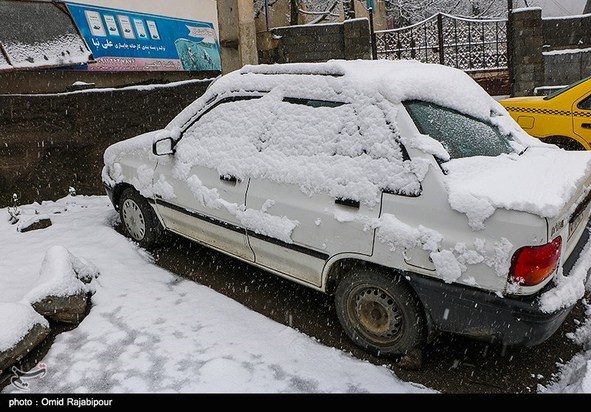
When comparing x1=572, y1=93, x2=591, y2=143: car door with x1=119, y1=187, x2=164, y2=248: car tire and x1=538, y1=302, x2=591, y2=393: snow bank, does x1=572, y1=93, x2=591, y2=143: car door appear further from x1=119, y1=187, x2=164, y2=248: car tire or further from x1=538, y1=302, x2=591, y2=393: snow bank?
x1=119, y1=187, x2=164, y2=248: car tire

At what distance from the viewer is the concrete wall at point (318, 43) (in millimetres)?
12883

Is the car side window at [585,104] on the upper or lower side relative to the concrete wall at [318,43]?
lower

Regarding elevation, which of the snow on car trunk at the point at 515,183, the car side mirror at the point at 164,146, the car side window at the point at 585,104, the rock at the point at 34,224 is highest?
the car side mirror at the point at 164,146

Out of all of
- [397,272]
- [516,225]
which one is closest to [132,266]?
[397,272]

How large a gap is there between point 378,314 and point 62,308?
2.24 m

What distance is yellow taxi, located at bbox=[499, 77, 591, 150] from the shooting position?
21.8ft

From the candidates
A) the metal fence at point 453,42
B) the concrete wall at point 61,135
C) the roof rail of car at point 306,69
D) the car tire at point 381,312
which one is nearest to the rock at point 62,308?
the car tire at point 381,312

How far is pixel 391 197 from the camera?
3154 mm

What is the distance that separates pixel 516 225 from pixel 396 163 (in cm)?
82

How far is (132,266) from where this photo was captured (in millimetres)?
4625

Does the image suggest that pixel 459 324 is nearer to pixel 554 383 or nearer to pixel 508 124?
pixel 554 383

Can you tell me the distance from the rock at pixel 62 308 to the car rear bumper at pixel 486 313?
2414 millimetres

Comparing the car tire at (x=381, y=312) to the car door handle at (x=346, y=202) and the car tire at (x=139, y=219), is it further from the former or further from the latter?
the car tire at (x=139, y=219)
